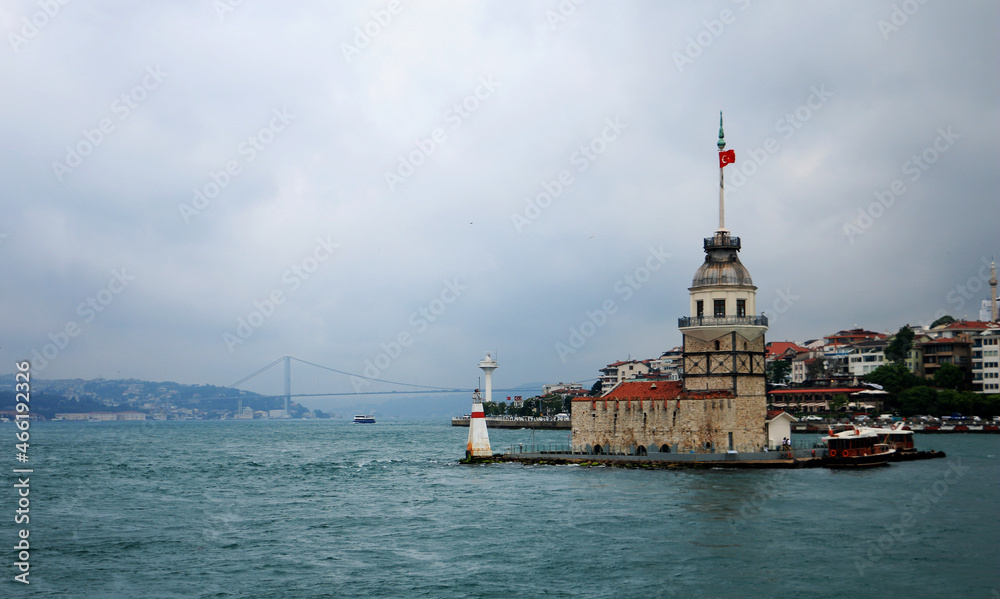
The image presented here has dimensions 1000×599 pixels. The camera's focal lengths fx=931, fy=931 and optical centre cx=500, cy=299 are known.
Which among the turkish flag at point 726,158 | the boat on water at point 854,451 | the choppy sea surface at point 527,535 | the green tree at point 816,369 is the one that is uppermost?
the turkish flag at point 726,158

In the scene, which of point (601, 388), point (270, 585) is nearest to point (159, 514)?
point (270, 585)

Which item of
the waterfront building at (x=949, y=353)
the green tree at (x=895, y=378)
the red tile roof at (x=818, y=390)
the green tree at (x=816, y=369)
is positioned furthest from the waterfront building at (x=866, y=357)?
the green tree at (x=895, y=378)

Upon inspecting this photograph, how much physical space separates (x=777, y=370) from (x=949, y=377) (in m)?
23.4

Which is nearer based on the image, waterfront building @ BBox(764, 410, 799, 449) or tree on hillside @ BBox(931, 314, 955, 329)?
waterfront building @ BBox(764, 410, 799, 449)

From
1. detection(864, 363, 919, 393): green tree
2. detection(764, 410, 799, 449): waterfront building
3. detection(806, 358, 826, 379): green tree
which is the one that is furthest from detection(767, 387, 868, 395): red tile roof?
detection(764, 410, 799, 449): waterfront building

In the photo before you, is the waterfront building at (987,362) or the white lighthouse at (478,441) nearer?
the white lighthouse at (478,441)

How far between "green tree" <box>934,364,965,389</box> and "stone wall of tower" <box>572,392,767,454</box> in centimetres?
5963

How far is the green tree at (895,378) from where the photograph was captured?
3775 inches

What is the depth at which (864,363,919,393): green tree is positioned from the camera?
315 ft

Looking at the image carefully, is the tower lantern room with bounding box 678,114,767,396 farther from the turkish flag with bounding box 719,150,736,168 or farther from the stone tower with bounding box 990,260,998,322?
the stone tower with bounding box 990,260,998,322

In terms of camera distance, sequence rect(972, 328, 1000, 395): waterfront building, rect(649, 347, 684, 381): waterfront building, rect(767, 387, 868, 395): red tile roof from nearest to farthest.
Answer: rect(972, 328, 1000, 395): waterfront building < rect(767, 387, 868, 395): red tile roof < rect(649, 347, 684, 381): waterfront building

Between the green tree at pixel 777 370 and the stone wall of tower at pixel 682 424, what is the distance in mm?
70661

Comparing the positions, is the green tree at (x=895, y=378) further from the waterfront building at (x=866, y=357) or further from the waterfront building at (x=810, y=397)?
the waterfront building at (x=866, y=357)

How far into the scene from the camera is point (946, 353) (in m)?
98.2
